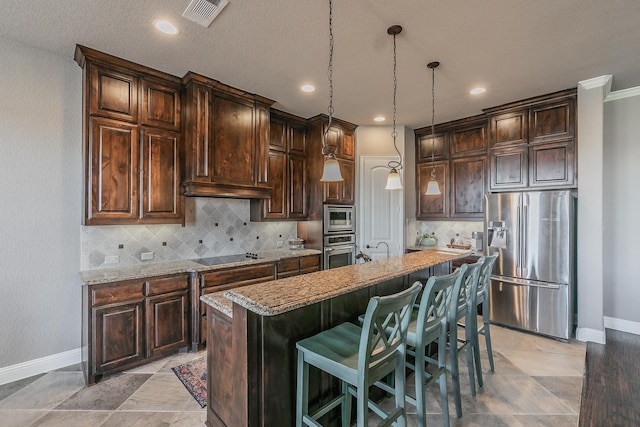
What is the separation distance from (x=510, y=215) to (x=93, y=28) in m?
4.49

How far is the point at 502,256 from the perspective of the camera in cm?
376

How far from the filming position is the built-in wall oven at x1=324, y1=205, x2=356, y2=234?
14.3 feet

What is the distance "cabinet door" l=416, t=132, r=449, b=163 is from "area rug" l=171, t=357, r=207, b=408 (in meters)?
4.20

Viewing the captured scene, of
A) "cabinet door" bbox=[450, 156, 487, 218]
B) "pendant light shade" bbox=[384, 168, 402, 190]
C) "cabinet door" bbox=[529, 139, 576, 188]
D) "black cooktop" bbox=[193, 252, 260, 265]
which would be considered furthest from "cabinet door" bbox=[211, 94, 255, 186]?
"cabinet door" bbox=[529, 139, 576, 188]

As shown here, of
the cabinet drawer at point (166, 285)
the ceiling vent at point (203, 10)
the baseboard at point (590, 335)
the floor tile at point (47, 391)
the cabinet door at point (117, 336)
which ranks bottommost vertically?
the floor tile at point (47, 391)

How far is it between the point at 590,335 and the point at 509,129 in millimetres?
2569

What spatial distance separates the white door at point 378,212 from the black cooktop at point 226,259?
1766mm

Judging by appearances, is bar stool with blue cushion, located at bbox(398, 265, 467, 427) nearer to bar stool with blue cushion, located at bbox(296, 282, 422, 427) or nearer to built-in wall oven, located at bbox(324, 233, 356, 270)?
bar stool with blue cushion, located at bbox(296, 282, 422, 427)

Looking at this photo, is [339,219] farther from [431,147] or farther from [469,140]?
[469,140]

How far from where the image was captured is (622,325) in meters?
3.61

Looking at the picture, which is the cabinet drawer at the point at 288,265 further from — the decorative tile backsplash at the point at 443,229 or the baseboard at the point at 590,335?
the baseboard at the point at 590,335

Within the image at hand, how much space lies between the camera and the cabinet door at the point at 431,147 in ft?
15.8

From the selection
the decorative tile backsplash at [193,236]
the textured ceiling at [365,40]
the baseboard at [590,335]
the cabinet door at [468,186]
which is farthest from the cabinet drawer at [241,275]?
the baseboard at [590,335]

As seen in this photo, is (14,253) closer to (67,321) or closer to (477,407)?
(67,321)
